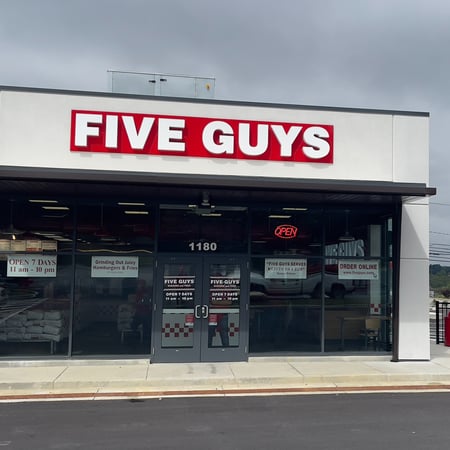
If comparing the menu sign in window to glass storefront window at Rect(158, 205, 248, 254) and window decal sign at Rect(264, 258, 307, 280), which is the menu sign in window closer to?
glass storefront window at Rect(158, 205, 248, 254)

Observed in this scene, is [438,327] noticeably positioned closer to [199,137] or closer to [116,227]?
[199,137]

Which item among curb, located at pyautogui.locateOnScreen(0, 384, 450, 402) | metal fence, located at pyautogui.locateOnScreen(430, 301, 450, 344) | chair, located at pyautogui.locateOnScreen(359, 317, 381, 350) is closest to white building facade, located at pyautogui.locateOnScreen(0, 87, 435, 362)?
chair, located at pyautogui.locateOnScreen(359, 317, 381, 350)

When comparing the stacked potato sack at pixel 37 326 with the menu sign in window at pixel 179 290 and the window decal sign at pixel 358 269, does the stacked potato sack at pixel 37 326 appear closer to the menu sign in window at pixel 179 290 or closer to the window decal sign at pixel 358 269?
the menu sign in window at pixel 179 290

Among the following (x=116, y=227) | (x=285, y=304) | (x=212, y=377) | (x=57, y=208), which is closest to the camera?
(x=212, y=377)

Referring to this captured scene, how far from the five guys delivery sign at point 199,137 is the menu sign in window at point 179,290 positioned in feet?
9.15

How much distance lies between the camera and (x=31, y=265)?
11.0 meters

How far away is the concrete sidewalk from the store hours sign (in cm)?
188

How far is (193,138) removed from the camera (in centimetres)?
1102

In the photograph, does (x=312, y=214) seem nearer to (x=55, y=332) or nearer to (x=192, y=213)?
(x=192, y=213)

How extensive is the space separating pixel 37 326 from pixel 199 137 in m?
5.50

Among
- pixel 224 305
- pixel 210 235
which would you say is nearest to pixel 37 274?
pixel 210 235

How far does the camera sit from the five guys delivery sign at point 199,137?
423 inches

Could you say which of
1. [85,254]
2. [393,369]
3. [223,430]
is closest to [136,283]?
[85,254]

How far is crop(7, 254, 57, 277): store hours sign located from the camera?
430 inches
